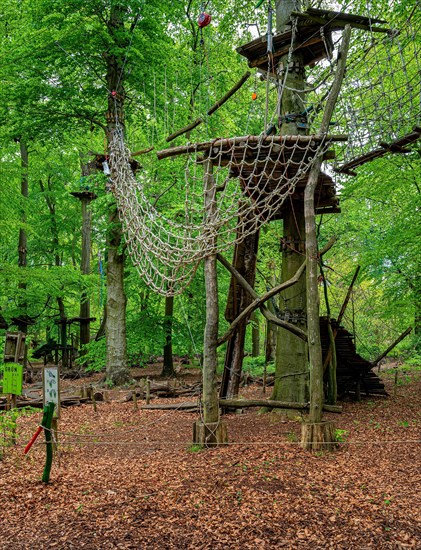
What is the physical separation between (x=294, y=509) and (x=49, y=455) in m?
2.16

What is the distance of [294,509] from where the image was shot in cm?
324

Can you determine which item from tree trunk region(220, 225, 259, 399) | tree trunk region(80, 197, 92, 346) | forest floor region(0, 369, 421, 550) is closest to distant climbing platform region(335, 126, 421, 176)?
tree trunk region(220, 225, 259, 399)

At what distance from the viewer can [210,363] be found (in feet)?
15.8

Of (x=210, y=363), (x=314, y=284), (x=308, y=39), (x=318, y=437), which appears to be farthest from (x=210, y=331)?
(x=308, y=39)

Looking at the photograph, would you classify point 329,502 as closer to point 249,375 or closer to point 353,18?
point 353,18

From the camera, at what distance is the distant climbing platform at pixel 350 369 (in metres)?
7.33

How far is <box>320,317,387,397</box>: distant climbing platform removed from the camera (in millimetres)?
7332

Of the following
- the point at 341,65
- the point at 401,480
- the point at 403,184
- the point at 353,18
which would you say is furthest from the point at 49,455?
the point at 403,184

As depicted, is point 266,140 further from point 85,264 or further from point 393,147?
point 85,264

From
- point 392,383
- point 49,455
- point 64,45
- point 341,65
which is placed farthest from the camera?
point 392,383

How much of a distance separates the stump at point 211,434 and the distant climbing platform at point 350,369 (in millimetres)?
2930

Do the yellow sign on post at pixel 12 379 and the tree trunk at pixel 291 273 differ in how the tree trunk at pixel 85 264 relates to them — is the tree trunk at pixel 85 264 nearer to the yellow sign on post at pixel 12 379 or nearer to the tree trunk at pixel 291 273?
the yellow sign on post at pixel 12 379

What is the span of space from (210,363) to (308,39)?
4.34 metres

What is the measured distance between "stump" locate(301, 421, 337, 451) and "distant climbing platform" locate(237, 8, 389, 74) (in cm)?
398
